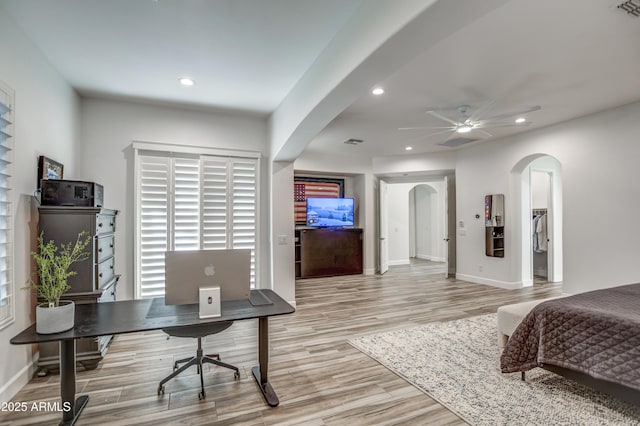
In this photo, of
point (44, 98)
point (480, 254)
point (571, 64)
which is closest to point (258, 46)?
point (44, 98)

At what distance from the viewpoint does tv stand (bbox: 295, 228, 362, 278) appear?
7.44 meters

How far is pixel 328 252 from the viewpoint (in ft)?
25.0

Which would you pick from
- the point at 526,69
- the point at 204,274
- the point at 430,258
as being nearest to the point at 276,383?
the point at 204,274

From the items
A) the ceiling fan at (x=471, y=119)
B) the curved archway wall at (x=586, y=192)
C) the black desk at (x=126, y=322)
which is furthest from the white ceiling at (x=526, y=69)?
the black desk at (x=126, y=322)

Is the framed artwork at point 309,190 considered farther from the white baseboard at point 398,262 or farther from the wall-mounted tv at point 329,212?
the white baseboard at point 398,262

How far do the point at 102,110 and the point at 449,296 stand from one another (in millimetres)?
5981

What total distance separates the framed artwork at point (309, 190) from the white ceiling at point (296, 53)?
3354 millimetres

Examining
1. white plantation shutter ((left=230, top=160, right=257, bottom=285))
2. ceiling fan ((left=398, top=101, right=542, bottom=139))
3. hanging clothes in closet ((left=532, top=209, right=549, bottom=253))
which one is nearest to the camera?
ceiling fan ((left=398, top=101, right=542, bottom=139))

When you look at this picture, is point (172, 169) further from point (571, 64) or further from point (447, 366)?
point (571, 64)

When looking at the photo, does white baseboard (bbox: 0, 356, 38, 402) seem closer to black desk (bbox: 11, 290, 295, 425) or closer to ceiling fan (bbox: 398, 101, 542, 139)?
black desk (bbox: 11, 290, 295, 425)

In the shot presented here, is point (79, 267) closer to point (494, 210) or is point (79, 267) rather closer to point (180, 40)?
point (180, 40)

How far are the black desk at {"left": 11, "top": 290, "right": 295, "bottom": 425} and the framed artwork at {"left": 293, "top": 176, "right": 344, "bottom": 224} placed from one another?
508 cm

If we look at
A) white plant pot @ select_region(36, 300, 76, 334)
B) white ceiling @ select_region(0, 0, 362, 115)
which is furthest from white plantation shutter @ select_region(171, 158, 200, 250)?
white plant pot @ select_region(36, 300, 76, 334)

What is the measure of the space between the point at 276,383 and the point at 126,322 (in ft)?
4.21
